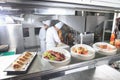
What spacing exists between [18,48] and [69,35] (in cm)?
91

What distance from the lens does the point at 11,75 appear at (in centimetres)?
54

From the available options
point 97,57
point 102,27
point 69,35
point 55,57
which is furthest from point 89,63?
point 102,27

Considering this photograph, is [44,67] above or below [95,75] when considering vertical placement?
above

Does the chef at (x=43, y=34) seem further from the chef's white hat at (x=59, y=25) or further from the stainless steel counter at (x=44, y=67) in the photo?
the stainless steel counter at (x=44, y=67)

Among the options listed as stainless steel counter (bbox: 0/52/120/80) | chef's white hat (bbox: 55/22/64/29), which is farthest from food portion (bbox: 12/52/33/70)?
chef's white hat (bbox: 55/22/64/29)

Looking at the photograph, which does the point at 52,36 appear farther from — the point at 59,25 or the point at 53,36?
the point at 59,25

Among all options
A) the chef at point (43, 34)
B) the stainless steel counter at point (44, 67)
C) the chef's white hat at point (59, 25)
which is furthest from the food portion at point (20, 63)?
the chef's white hat at point (59, 25)

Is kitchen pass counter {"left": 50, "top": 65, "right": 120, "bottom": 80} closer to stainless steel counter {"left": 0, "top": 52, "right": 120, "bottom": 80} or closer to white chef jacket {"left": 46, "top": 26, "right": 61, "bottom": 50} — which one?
stainless steel counter {"left": 0, "top": 52, "right": 120, "bottom": 80}


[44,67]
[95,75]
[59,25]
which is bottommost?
[95,75]

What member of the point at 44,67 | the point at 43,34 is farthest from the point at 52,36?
the point at 44,67

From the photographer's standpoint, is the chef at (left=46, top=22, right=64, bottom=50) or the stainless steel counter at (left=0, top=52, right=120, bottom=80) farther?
the chef at (left=46, top=22, right=64, bottom=50)

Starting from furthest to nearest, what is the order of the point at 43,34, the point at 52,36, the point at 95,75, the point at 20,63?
the point at 52,36 < the point at 43,34 < the point at 95,75 < the point at 20,63

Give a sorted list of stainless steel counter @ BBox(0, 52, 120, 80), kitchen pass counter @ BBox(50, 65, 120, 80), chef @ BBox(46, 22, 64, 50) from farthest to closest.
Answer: chef @ BBox(46, 22, 64, 50), kitchen pass counter @ BBox(50, 65, 120, 80), stainless steel counter @ BBox(0, 52, 120, 80)

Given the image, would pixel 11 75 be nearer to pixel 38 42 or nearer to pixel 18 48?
pixel 38 42
